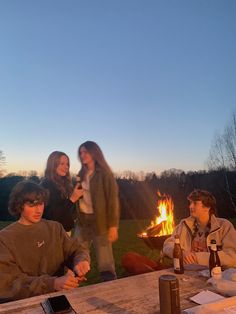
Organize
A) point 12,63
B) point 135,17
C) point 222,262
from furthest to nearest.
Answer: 1. point 12,63
2. point 135,17
3. point 222,262

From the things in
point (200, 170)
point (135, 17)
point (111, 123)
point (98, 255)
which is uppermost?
point (135, 17)

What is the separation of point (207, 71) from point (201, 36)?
218cm

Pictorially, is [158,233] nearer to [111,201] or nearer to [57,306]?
[111,201]

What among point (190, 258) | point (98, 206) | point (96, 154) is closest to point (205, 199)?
point (190, 258)

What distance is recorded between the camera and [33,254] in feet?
8.04

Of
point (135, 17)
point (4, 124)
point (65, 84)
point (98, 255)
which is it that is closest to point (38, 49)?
point (65, 84)

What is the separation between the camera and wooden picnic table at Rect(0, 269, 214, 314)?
1.74 meters

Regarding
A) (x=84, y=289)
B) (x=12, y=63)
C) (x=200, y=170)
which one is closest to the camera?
(x=84, y=289)

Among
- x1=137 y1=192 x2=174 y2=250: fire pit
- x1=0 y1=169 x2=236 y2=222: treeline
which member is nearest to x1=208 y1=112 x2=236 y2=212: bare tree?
x1=0 y1=169 x2=236 y2=222: treeline

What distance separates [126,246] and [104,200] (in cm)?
540

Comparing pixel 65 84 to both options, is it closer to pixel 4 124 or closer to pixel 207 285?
pixel 4 124

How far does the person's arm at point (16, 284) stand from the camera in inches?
82.3

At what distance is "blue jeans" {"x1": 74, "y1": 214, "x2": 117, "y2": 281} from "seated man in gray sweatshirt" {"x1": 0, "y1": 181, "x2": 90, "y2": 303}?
43.2 inches

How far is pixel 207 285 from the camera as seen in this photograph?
6.99ft
